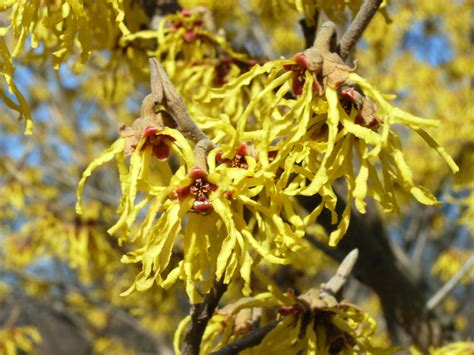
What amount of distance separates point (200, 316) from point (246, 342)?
5.1 inches

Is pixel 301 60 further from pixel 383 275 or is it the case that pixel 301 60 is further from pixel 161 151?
pixel 383 275

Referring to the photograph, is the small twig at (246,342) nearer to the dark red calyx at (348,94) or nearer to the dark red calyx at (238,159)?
the dark red calyx at (238,159)

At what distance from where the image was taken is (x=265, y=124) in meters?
0.87

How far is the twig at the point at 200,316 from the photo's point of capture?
1019 mm

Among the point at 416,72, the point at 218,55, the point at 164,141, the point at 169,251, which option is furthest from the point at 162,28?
the point at 416,72

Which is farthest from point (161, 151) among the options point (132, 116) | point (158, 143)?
A: point (132, 116)

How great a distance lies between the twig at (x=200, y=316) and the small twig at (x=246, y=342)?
58mm

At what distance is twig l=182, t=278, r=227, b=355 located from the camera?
3.34ft

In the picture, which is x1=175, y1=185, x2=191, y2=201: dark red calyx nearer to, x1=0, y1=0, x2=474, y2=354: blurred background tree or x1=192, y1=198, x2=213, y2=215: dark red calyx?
x1=192, y1=198, x2=213, y2=215: dark red calyx

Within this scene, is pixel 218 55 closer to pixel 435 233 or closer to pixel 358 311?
pixel 358 311

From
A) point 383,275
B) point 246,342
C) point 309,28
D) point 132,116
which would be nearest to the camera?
point 246,342

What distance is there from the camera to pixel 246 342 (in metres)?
1.10

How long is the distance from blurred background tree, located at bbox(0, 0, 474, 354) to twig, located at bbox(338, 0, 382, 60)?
26 cm

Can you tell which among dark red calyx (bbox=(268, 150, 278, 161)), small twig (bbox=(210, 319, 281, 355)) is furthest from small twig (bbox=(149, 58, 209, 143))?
small twig (bbox=(210, 319, 281, 355))
